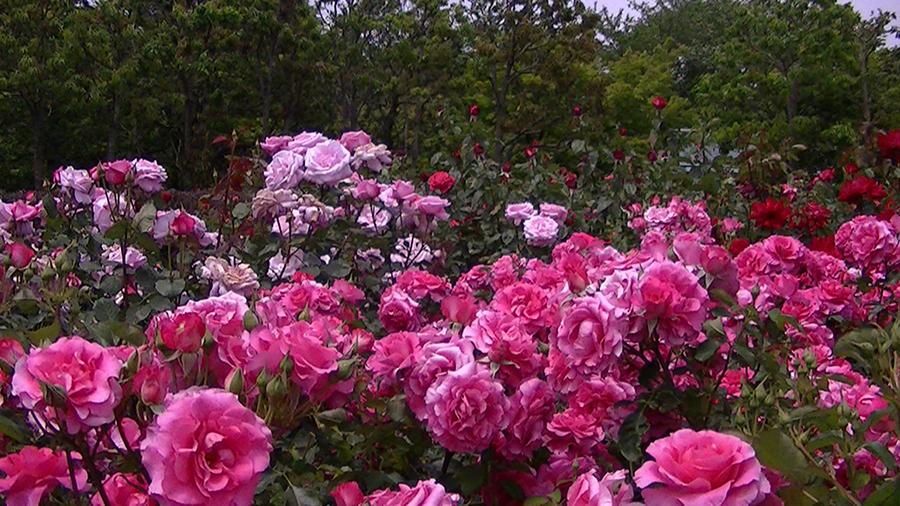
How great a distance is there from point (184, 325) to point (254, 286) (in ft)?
3.12

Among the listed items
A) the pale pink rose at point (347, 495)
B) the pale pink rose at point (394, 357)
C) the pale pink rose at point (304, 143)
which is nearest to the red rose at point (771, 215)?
the pale pink rose at point (304, 143)

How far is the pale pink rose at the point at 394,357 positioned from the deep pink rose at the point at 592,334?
214mm

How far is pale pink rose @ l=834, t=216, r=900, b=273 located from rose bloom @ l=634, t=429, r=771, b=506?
1657 millimetres

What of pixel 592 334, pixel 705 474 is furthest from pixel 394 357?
pixel 705 474

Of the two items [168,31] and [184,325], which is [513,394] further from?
[168,31]

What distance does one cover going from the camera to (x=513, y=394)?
111 centimetres

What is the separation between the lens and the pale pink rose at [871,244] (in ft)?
7.15

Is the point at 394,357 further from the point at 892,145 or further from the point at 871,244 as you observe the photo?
the point at 892,145

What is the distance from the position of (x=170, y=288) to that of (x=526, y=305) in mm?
1099

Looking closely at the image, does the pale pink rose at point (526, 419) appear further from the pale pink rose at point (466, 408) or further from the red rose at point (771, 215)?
the red rose at point (771, 215)

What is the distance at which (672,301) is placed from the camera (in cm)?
102

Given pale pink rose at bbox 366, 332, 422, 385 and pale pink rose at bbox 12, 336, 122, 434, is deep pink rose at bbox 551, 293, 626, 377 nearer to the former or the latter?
pale pink rose at bbox 366, 332, 422, 385

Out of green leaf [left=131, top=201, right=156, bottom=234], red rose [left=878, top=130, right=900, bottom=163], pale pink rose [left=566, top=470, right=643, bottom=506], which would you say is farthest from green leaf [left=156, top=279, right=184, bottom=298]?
red rose [left=878, top=130, right=900, bottom=163]


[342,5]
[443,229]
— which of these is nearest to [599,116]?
[342,5]
